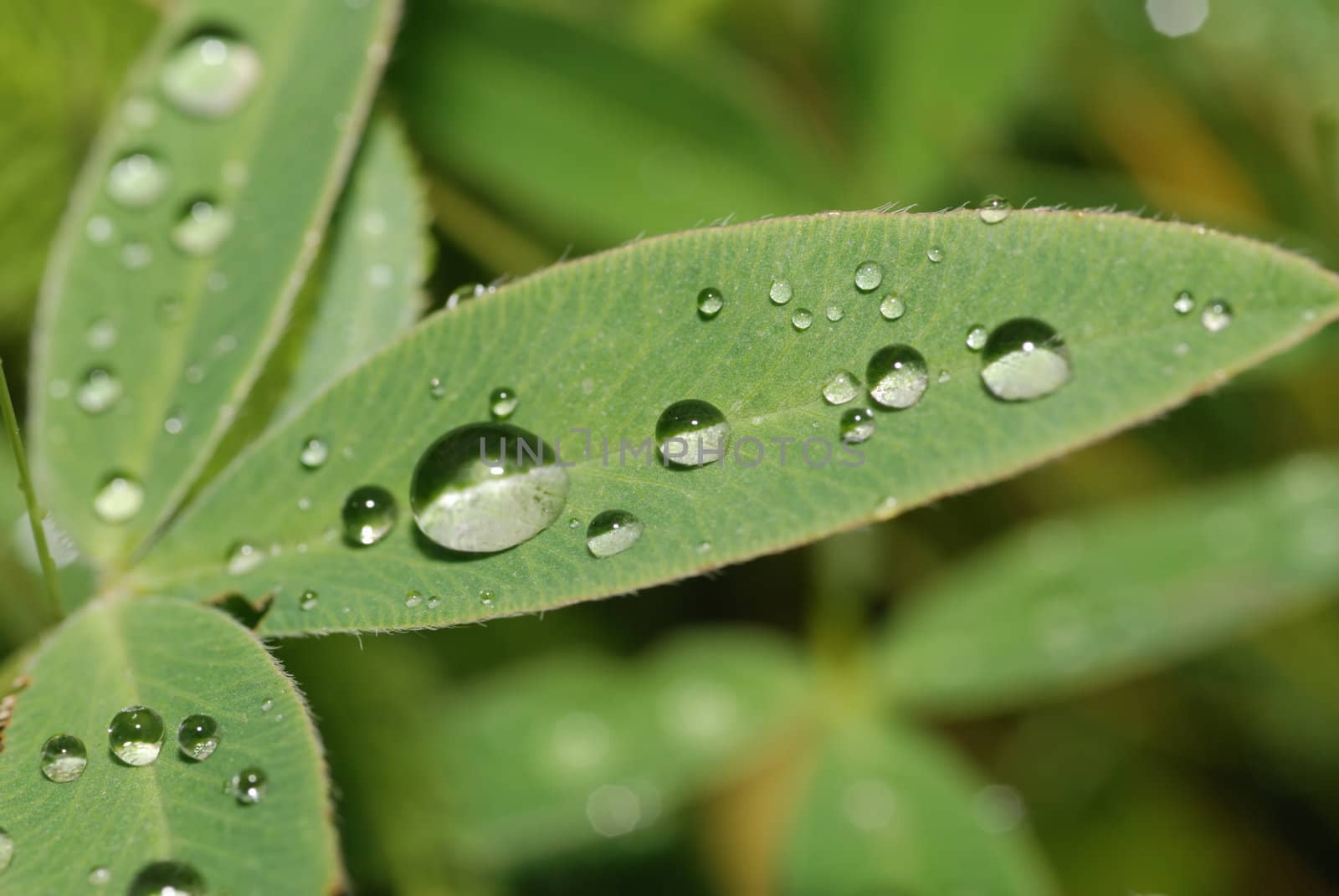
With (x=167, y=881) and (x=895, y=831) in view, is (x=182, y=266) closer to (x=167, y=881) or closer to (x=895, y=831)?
(x=167, y=881)

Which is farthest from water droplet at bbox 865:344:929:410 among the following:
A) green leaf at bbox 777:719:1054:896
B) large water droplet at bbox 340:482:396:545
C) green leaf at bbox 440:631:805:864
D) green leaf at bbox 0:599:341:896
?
green leaf at bbox 440:631:805:864

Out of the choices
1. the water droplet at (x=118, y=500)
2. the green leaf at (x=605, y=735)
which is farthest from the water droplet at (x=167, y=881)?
the green leaf at (x=605, y=735)

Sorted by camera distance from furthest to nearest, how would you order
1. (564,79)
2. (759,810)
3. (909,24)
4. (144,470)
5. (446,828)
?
(759,810)
(909,24)
(564,79)
(446,828)
(144,470)

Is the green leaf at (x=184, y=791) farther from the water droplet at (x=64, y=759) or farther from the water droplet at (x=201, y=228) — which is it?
the water droplet at (x=201, y=228)

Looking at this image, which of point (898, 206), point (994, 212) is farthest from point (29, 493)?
point (898, 206)

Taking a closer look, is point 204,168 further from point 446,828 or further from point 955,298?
point 446,828

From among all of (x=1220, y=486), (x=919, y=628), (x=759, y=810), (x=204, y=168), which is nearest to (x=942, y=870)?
(x=919, y=628)
